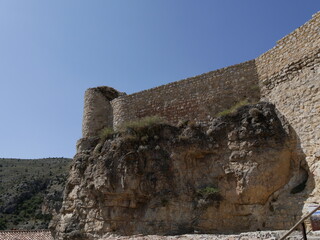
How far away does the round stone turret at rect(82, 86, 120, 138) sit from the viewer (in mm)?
15578

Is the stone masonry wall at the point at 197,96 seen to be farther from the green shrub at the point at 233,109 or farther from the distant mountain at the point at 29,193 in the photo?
the distant mountain at the point at 29,193

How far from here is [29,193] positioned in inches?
1594

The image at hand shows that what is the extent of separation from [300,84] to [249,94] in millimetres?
2409

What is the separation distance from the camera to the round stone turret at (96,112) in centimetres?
1558

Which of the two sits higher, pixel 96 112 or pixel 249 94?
pixel 96 112

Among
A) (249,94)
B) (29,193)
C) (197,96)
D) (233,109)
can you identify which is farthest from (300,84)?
(29,193)

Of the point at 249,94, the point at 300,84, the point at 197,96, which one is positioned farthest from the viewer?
the point at 197,96

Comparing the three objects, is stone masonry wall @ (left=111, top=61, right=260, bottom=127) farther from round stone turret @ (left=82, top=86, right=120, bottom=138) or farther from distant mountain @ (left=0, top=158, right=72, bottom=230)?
distant mountain @ (left=0, top=158, right=72, bottom=230)

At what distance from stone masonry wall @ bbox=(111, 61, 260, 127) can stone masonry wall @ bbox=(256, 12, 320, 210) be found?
876mm

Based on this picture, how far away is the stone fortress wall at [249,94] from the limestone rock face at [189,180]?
27.4 inches

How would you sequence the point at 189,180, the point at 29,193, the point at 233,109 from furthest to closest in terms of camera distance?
the point at 29,193
the point at 233,109
the point at 189,180

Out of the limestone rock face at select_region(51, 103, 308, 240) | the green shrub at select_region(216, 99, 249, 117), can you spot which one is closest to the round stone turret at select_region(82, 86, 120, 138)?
the limestone rock face at select_region(51, 103, 308, 240)

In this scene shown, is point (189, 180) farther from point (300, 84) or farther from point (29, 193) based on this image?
point (29, 193)

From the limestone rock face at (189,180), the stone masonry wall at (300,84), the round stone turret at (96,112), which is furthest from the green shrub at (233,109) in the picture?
the round stone turret at (96,112)
